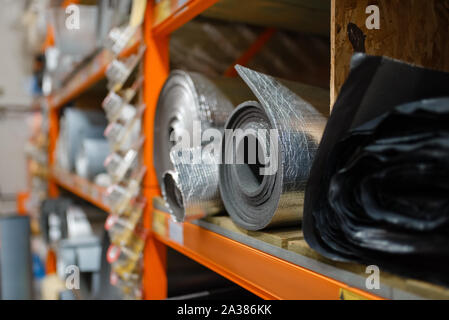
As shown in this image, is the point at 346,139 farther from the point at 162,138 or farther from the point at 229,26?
the point at 229,26

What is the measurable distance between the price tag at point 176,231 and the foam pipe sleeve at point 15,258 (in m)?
1.87

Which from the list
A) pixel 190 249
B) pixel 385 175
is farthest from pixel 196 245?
pixel 385 175

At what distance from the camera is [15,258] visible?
2.49 metres

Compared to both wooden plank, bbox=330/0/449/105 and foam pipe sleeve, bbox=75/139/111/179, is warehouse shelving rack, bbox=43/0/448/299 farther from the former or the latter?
foam pipe sleeve, bbox=75/139/111/179

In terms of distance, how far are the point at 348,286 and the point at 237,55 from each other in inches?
47.3

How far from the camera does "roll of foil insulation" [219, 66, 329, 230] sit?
663 mm

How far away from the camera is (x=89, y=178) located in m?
2.03

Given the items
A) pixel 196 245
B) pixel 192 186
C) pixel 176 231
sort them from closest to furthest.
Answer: pixel 192 186 < pixel 196 245 < pixel 176 231

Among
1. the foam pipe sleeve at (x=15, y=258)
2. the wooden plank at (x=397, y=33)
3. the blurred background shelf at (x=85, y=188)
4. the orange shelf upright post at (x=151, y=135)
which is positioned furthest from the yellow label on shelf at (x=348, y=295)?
the foam pipe sleeve at (x=15, y=258)

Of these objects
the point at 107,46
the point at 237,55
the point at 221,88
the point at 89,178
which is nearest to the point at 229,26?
the point at 237,55

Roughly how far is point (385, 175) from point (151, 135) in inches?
36.5

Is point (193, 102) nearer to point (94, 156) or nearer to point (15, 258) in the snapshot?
point (94, 156)

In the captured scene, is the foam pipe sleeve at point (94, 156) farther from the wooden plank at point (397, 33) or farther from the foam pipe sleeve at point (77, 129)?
the wooden plank at point (397, 33)

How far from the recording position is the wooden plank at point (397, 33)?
2.06 feet
